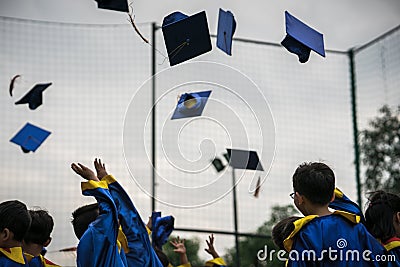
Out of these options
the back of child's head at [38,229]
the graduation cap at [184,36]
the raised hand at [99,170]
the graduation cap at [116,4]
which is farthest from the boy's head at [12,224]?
the graduation cap at [116,4]

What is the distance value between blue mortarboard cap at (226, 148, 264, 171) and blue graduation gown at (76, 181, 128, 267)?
1867 mm

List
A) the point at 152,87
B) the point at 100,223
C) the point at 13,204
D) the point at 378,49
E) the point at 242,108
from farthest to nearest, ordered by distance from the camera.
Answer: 1. the point at 378,49
2. the point at 152,87
3. the point at 242,108
4. the point at 13,204
5. the point at 100,223

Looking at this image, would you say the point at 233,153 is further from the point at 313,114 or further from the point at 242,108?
the point at 313,114

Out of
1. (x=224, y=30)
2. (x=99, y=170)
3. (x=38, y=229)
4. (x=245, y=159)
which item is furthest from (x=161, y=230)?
(x=99, y=170)

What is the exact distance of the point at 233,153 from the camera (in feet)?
15.9

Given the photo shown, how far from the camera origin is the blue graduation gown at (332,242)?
268 centimetres

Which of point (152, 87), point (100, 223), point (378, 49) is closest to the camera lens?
point (100, 223)

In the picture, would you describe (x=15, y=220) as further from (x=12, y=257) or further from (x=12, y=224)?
(x=12, y=257)

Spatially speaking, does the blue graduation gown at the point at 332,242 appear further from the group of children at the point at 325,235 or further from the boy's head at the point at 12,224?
the boy's head at the point at 12,224

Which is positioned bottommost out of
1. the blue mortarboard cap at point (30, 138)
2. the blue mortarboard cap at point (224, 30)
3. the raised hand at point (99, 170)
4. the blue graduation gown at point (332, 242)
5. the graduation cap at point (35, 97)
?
the blue graduation gown at point (332, 242)

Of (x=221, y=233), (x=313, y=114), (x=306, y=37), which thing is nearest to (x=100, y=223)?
(x=306, y=37)

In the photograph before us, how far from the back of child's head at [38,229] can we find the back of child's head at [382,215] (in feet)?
4.82

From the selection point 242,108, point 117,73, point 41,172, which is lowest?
point 41,172

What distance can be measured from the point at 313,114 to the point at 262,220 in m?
1.22
